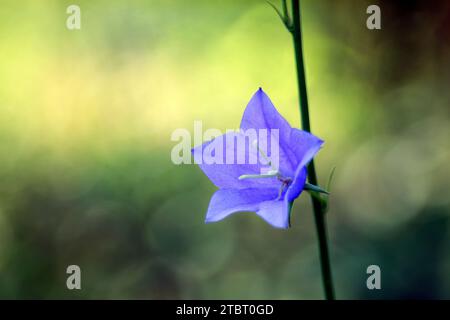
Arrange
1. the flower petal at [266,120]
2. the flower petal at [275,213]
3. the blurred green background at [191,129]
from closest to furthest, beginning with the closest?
the flower petal at [275,213] < the flower petal at [266,120] < the blurred green background at [191,129]

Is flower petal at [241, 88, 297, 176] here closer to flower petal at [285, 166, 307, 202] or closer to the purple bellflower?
the purple bellflower

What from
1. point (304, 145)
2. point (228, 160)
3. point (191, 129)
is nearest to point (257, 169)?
point (228, 160)

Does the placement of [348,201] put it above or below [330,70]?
below

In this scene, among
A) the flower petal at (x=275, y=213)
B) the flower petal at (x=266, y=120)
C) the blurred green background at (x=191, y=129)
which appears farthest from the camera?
the blurred green background at (x=191, y=129)

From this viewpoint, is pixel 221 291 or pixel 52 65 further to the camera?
pixel 52 65

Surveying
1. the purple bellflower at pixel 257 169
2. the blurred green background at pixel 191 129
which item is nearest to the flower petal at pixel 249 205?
the purple bellflower at pixel 257 169

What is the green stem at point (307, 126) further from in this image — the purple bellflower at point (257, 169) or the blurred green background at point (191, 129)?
the blurred green background at point (191, 129)

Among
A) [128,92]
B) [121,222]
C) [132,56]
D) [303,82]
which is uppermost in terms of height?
[132,56]

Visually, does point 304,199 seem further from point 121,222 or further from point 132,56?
point 132,56
